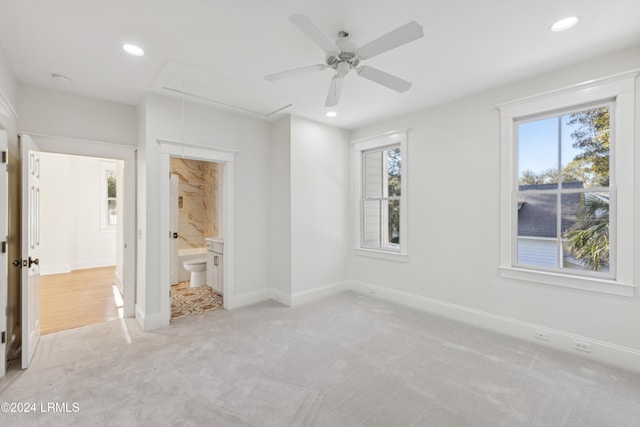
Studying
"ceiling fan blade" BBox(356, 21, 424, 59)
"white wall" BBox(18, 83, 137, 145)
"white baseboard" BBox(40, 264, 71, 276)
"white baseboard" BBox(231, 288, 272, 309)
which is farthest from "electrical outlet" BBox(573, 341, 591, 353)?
"white baseboard" BBox(40, 264, 71, 276)

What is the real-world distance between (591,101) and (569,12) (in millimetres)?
1057

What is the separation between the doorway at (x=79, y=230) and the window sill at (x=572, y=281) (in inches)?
205

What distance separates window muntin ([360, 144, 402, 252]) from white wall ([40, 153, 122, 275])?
19.6ft

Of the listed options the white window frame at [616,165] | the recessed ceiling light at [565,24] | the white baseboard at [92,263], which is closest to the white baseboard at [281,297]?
the white window frame at [616,165]

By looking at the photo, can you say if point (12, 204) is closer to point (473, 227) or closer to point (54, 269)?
point (54, 269)

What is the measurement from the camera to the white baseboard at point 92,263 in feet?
20.5

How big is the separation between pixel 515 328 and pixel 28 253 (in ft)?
15.5

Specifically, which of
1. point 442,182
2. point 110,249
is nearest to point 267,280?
point 442,182

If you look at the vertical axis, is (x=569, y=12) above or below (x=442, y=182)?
above

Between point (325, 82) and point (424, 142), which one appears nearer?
point (325, 82)

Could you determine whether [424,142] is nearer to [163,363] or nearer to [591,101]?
[591,101]

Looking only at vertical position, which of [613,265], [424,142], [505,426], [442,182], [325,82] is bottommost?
[505,426]

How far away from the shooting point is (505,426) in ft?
5.95

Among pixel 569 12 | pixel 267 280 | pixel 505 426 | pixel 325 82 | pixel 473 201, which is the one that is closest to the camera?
pixel 505 426
